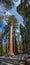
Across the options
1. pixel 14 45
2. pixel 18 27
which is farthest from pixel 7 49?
pixel 18 27

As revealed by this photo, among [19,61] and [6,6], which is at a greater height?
[6,6]

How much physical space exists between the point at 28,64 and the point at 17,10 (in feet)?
1.21

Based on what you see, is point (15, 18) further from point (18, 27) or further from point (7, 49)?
point (7, 49)

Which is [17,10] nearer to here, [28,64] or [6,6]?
[6,6]

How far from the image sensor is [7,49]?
1.00m

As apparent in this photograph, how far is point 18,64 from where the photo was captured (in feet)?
3.19

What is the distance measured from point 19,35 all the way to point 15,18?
12cm

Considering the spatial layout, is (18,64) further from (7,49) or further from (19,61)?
(7,49)

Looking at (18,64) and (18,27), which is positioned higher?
(18,27)

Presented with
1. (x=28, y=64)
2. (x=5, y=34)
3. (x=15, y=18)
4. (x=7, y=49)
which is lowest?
(x=28, y=64)

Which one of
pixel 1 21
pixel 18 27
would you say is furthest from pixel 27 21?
pixel 1 21

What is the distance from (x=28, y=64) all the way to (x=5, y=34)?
0.82ft

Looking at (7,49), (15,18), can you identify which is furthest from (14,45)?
(15,18)

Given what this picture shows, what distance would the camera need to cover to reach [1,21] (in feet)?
3.35
